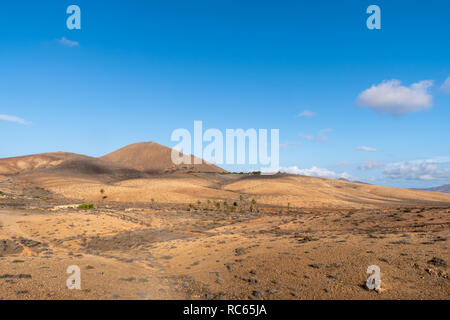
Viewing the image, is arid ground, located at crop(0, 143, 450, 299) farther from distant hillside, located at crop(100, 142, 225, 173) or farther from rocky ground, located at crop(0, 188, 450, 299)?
distant hillside, located at crop(100, 142, 225, 173)

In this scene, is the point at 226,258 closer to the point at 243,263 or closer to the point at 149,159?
the point at 243,263

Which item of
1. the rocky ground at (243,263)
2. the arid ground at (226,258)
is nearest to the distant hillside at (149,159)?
the arid ground at (226,258)

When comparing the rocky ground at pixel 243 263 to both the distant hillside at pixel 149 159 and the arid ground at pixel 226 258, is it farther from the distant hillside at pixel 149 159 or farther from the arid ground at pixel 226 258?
the distant hillside at pixel 149 159

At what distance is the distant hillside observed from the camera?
112 meters

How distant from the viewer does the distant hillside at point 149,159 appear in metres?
112

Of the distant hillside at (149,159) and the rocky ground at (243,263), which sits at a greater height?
the distant hillside at (149,159)

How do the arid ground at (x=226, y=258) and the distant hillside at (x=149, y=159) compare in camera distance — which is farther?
the distant hillside at (x=149, y=159)

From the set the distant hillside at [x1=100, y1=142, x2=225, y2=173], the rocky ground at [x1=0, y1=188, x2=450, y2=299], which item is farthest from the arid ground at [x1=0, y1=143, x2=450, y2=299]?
the distant hillside at [x1=100, y1=142, x2=225, y2=173]

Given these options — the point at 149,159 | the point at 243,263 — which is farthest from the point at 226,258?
the point at 149,159

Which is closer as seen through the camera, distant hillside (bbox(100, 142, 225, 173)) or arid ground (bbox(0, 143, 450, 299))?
arid ground (bbox(0, 143, 450, 299))

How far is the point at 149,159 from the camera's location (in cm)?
12256
